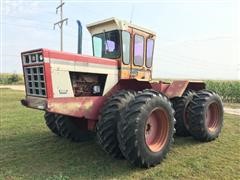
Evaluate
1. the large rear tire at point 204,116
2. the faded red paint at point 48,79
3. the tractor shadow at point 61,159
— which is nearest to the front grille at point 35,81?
the faded red paint at point 48,79

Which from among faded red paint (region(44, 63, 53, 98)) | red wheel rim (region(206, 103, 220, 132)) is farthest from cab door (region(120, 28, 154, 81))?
red wheel rim (region(206, 103, 220, 132))

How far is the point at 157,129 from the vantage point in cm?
680

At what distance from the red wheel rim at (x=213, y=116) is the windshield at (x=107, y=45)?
3379 millimetres

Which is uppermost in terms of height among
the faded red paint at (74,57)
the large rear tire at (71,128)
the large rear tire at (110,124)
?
the faded red paint at (74,57)

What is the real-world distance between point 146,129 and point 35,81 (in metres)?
2.45

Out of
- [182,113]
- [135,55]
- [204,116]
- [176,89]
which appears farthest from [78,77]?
[204,116]

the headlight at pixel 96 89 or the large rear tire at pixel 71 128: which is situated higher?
the headlight at pixel 96 89

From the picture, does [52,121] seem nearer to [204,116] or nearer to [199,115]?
[199,115]

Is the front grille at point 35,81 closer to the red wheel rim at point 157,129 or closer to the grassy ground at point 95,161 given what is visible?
the grassy ground at point 95,161

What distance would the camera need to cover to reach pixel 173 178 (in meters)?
5.56

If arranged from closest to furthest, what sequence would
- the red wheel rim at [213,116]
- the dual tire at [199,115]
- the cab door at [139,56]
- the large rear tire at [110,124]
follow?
1. the large rear tire at [110,124]
2. the cab door at [139,56]
3. the dual tire at [199,115]
4. the red wheel rim at [213,116]

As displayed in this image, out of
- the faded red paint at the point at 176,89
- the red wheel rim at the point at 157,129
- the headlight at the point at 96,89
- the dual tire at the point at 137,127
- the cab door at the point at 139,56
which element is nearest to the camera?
the dual tire at the point at 137,127

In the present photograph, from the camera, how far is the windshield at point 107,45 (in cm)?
721

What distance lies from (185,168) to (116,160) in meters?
1.44
